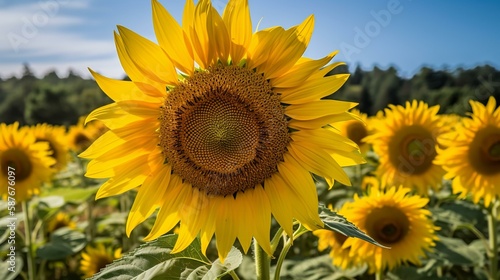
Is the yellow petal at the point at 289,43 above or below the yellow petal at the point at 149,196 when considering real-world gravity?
above

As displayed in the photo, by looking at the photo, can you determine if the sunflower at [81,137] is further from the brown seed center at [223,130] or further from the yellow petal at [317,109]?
the yellow petal at [317,109]

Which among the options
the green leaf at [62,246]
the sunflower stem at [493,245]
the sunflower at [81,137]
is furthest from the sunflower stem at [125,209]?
the sunflower stem at [493,245]

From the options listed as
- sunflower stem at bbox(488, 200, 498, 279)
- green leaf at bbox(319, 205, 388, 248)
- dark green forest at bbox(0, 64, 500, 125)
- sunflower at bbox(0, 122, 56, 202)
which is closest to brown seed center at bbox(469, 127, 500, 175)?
sunflower stem at bbox(488, 200, 498, 279)

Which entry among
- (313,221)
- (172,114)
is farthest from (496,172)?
(172,114)

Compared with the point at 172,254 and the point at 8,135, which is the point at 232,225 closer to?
the point at 172,254

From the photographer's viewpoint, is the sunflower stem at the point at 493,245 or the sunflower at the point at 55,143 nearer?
the sunflower stem at the point at 493,245

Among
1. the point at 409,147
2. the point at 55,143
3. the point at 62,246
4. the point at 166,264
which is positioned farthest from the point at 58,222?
the point at 166,264
